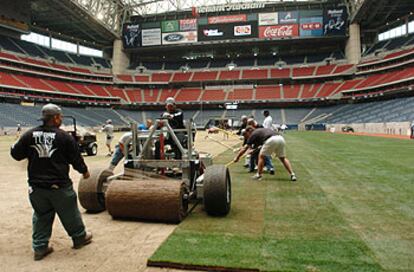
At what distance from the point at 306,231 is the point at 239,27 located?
58.7m

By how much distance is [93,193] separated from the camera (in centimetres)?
515

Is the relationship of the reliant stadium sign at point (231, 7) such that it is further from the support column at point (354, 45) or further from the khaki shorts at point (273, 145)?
the khaki shorts at point (273, 145)

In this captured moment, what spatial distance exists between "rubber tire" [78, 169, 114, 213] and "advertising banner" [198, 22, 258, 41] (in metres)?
57.5

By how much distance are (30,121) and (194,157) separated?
44.2m

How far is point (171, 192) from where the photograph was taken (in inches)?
175

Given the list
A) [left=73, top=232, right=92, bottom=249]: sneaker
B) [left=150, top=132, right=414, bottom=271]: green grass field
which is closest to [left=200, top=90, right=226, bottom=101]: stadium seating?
[left=150, top=132, right=414, bottom=271]: green grass field

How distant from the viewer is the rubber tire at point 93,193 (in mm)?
5160

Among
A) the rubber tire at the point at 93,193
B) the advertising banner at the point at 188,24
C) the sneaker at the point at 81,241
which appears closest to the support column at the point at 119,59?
the advertising banner at the point at 188,24

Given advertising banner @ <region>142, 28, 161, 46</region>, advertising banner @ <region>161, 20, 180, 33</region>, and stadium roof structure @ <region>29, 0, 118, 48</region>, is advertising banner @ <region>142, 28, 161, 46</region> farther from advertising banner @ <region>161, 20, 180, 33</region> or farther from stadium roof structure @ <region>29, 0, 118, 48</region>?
stadium roof structure @ <region>29, 0, 118, 48</region>

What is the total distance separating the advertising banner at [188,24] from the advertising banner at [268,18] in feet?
42.0

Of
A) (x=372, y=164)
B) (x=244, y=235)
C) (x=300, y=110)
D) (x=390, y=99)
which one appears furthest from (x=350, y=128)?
(x=244, y=235)

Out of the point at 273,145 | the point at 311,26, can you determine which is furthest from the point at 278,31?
the point at 273,145

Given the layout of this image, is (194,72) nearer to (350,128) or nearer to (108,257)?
(350,128)

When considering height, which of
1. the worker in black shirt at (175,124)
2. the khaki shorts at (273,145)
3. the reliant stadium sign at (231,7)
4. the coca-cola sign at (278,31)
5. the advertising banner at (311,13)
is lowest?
the khaki shorts at (273,145)
